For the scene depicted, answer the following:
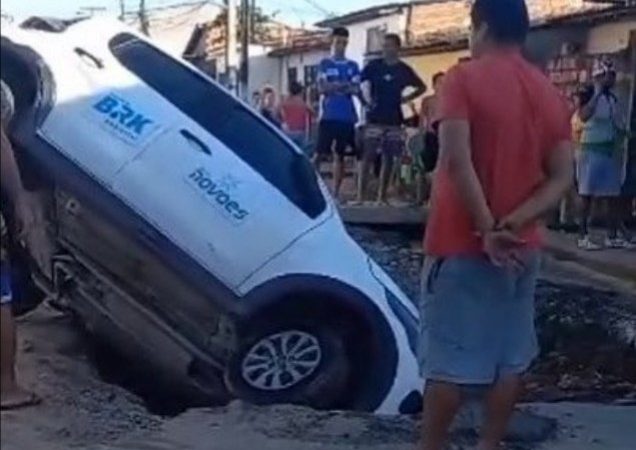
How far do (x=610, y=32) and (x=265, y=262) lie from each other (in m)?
14.1

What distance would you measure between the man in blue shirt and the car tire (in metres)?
9.07

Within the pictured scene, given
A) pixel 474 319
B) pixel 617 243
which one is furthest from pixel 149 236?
pixel 617 243

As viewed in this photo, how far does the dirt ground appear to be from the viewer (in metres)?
7.14

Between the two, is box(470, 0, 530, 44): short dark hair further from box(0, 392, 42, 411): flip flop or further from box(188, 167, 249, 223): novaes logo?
box(0, 392, 42, 411): flip flop

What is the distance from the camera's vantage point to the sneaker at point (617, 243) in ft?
53.5

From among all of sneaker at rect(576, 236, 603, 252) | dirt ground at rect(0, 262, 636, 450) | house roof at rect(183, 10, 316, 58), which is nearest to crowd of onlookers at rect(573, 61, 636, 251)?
sneaker at rect(576, 236, 603, 252)

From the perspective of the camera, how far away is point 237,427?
7461 millimetres

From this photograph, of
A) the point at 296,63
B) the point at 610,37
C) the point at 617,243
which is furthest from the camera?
the point at 296,63

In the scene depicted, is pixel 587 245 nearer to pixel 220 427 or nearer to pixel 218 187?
pixel 218 187

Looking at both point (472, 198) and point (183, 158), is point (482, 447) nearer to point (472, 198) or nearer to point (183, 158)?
point (472, 198)

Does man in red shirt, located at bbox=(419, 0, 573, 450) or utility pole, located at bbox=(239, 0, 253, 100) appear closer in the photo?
man in red shirt, located at bbox=(419, 0, 573, 450)

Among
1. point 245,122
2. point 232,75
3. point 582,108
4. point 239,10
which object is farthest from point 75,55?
point 239,10

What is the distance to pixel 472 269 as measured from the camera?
5957mm

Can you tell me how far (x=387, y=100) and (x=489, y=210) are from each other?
11.5m
